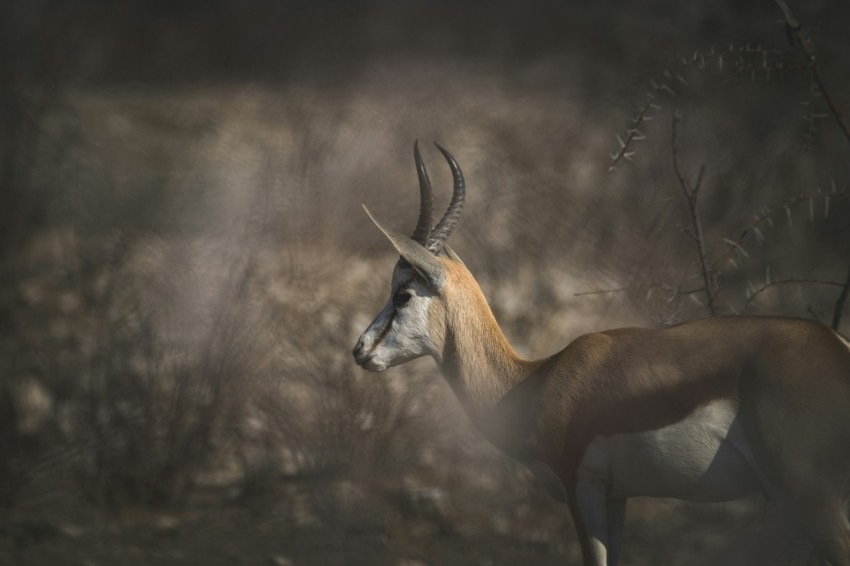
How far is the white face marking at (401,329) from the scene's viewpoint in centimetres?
297

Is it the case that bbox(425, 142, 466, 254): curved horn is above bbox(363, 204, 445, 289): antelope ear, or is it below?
above

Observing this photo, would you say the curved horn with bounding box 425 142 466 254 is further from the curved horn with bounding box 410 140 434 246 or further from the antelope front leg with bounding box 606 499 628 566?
the antelope front leg with bounding box 606 499 628 566

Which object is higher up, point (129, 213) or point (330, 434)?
point (129, 213)

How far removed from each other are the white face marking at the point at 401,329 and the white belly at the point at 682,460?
1.77ft

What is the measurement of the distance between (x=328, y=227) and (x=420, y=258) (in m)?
1.54

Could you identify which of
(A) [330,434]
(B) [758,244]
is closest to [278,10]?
(A) [330,434]

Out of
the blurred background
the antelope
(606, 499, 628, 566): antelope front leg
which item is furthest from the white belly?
the blurred background

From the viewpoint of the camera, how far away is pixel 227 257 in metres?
4.40

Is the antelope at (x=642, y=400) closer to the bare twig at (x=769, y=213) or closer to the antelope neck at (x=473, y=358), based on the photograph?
the antelope neck at (x=473, y=358)

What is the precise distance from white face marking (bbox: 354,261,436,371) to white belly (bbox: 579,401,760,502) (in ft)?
1.77

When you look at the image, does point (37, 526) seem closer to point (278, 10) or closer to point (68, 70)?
point (68, 70)

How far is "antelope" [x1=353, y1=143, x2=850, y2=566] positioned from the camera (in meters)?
2.50

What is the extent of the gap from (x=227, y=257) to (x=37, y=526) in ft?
3.92

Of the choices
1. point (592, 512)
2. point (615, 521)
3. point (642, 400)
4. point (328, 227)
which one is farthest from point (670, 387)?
point (328, 227)
